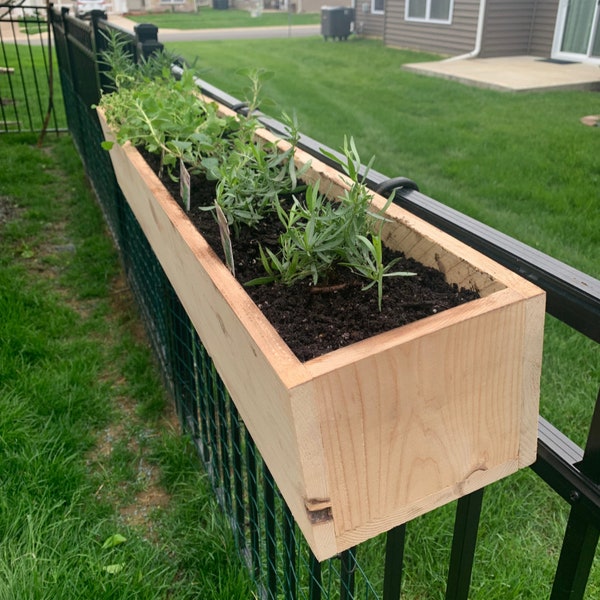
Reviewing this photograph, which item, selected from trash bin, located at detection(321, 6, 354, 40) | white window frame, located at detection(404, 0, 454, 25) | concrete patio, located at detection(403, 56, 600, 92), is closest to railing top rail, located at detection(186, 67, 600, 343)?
concrete patio, located at detection(403, 56, 600, 92)

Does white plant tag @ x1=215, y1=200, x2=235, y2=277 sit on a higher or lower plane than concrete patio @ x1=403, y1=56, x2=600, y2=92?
higher

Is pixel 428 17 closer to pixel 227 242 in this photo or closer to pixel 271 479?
pixel 271 479

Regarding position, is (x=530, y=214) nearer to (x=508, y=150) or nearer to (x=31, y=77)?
(x=508, y=150)

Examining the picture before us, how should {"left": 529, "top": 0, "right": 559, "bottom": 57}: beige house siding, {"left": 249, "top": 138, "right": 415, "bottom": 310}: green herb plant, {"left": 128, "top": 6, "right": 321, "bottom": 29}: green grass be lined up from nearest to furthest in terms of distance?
{"left": 249, "top": 138, "right": 415, "bottom": 310}: green herb plant, {"left": 529, "top": 0, "right": 559, "bottom": 57}: beige house siding, {"left": 128, "top": 6, "right": 321, "bottom": 29}: green grass

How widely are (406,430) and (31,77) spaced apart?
10.7 metres

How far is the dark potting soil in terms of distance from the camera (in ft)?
3.32

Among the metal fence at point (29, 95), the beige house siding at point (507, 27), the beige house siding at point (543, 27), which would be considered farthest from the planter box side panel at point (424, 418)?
the beige house siding at point (507, 27)

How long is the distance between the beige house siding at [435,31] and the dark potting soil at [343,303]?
42.2 feet

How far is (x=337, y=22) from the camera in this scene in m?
16.5

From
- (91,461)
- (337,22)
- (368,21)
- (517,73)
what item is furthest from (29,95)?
(368,21)

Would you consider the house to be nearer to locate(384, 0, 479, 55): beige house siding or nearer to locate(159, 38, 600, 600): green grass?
locate(384, 0, 479, 55): beige house siding

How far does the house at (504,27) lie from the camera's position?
1136cm

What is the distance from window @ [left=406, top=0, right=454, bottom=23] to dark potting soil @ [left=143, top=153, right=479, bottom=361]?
13.7 metres

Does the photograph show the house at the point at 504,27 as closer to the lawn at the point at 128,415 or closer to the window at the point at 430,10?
the window at the point at 430,10
